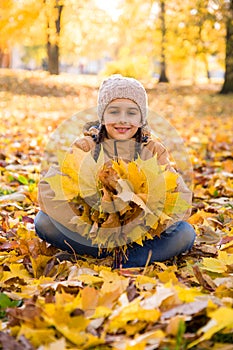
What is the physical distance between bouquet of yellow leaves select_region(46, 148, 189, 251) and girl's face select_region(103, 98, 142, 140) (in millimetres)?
423

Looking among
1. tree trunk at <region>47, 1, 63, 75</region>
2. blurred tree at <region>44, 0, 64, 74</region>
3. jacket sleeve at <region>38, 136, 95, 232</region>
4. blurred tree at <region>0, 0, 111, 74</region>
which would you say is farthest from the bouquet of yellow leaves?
tree trunk at <region>47, 1, 63, 75</region>

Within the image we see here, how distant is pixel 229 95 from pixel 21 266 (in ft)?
51.5

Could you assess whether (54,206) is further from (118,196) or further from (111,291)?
(111,291)

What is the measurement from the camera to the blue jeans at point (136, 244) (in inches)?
103

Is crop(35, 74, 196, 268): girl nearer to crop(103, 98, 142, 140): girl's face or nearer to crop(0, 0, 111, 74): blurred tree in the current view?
crop(103, 98, 142, 140): girl's face

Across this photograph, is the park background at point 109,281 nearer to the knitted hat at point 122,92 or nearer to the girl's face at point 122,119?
the girl's face at point 122,119

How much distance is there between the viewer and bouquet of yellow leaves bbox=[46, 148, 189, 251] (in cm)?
235

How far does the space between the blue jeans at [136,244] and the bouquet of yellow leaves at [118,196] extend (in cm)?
13

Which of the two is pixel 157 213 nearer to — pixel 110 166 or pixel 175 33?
pixel 110 166

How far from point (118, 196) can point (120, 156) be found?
0.67 m

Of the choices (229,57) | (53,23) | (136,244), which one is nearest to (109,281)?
(136,244)

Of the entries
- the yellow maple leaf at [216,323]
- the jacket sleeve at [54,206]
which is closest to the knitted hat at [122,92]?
the jacket sleeve at [54,206]

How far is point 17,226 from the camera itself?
325 centimetres

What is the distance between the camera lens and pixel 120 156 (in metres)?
2.92
